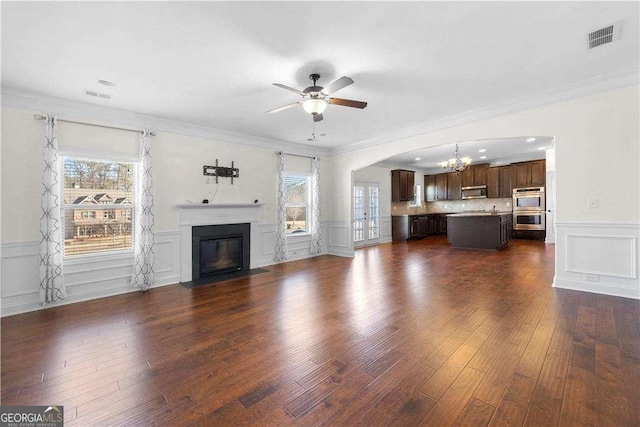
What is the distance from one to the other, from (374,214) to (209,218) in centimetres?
584

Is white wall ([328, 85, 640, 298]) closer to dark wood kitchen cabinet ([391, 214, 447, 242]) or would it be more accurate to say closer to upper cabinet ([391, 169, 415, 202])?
upper cabinet ([391, 169, 415, 202])

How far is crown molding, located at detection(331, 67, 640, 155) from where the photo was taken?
3.39 m

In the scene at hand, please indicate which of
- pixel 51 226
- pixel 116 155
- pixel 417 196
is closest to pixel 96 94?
pixel 116 155

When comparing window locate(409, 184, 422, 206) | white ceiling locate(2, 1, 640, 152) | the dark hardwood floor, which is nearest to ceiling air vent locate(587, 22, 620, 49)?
white ceiling locate(2, 1, 640, 152)

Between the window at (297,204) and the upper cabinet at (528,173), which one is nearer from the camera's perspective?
the window at (297,204)

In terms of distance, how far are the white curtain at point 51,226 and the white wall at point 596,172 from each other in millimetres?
6467

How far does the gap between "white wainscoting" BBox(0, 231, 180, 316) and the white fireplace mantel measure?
4.4 inches

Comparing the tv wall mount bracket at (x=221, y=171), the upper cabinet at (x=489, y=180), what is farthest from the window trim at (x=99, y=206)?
the upper cabinet at (x=489, y=180)

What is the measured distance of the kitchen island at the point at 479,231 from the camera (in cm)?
739

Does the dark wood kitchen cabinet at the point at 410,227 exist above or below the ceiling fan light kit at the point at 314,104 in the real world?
below

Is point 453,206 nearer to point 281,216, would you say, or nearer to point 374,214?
point 374,214

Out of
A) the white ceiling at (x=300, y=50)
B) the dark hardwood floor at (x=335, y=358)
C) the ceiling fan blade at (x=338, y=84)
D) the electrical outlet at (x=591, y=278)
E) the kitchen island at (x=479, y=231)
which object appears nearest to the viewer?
the dark hardwood floor at (x=335, y=358)

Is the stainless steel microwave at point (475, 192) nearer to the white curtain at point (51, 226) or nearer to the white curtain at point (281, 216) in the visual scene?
the white curtain at point (281, 216)

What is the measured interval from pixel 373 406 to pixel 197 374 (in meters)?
1.33
